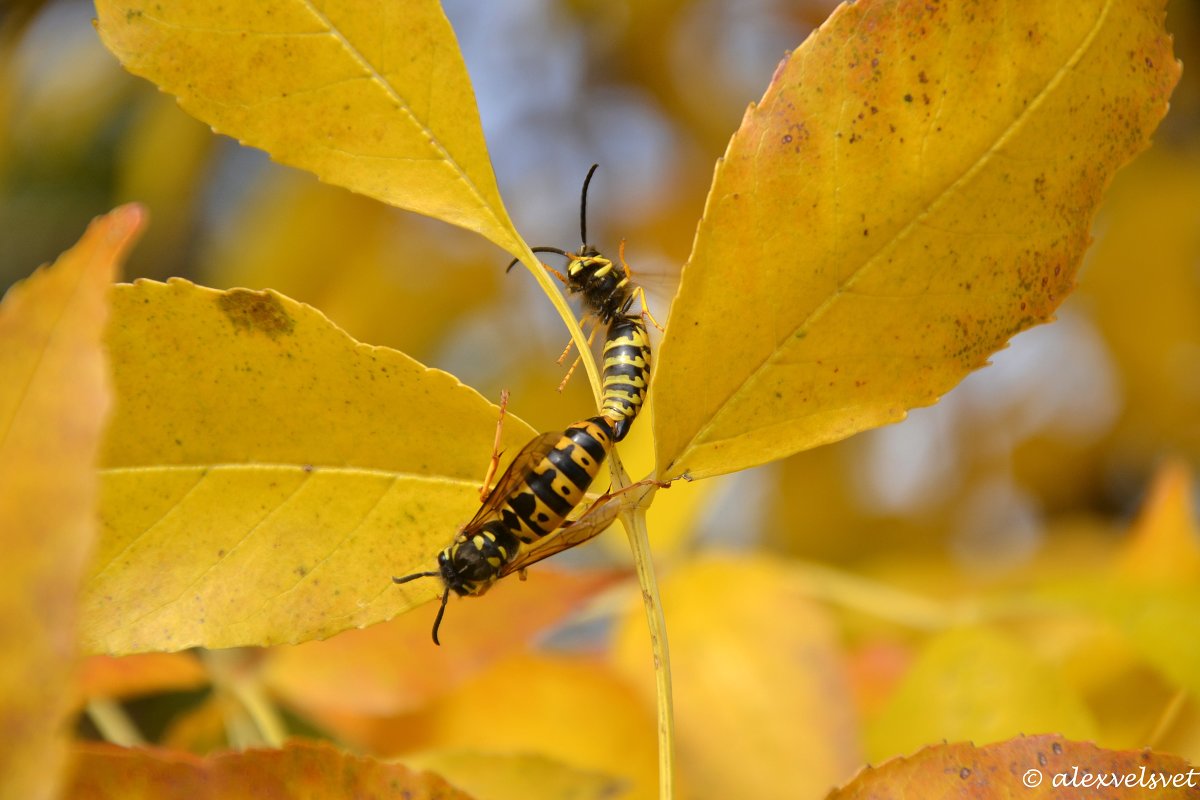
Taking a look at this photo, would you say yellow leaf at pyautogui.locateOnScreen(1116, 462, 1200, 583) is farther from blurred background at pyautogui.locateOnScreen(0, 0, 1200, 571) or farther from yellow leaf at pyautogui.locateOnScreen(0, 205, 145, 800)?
yellow leaf at pyautogui.locateOnScreen(0, 205, 145, 800)

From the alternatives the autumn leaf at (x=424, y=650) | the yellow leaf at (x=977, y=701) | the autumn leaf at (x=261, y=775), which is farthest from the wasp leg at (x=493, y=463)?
the yellow leaf at (x=977, y=701)

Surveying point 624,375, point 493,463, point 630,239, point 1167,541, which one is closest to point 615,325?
point 624,375

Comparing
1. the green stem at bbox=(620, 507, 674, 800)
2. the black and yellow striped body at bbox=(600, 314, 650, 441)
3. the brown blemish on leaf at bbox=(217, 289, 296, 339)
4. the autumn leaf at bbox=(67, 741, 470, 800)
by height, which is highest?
the black and yellow striped body at bbox=(600, 314, 650, 441)

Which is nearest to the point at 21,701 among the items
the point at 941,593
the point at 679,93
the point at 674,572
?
the point at 674,572

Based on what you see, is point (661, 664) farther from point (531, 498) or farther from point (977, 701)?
point (977, 701)

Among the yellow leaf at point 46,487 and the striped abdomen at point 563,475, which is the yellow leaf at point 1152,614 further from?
the yellow leaf at point 46,487

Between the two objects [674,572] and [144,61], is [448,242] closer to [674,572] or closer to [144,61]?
[674,572]

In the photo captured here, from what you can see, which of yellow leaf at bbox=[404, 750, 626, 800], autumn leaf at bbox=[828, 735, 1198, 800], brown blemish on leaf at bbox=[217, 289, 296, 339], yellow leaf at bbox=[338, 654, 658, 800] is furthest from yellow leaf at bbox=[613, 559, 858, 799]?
brown blemish on leaf at bbox=[217, 289, 296, 339]
